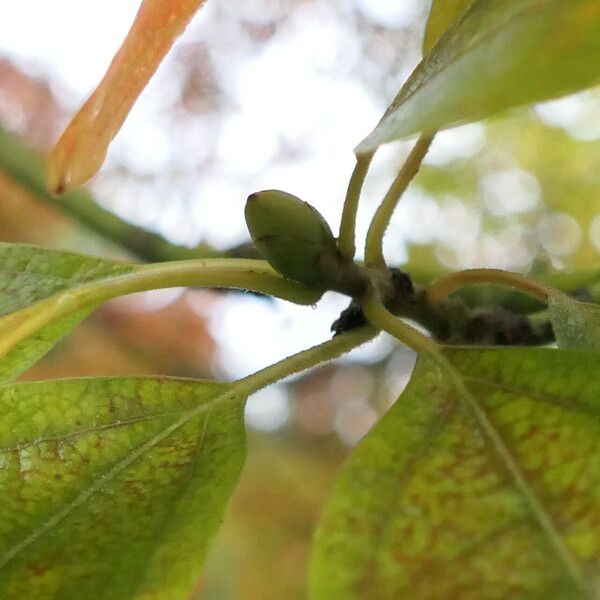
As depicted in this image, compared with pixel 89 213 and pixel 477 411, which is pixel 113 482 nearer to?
pixel 477 411

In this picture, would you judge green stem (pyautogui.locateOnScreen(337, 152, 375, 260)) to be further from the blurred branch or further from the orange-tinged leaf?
the blurred branch

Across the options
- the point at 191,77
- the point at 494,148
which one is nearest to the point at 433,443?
the point at 494,148

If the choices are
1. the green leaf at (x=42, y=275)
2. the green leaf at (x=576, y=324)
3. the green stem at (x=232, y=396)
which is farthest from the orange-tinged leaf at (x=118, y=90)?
the green leaf at (x=576, y=324)

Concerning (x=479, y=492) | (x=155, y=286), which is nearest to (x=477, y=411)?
(x=479, y=492)

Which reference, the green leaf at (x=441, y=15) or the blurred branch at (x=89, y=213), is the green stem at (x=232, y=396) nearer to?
the green leaf at (x=441, y=15)

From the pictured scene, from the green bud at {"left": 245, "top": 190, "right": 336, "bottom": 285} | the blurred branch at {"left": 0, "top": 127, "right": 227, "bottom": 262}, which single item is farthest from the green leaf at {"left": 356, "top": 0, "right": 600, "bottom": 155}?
the blurred branch at {"left": 0, "top": 127, "right": 227, "bottom": 262}

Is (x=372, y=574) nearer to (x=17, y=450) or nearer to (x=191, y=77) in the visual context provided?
(x=17, y=450)
